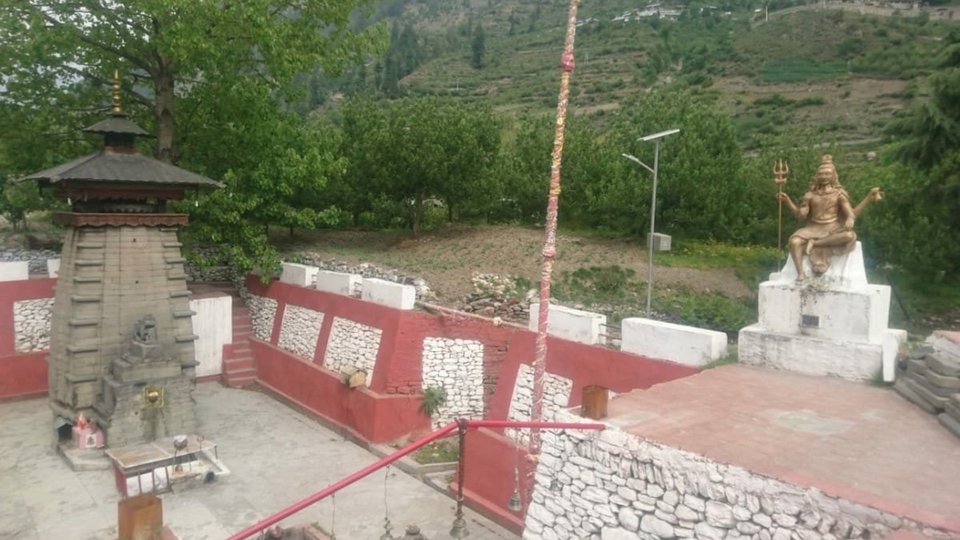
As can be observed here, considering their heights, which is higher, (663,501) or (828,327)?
(828,327)

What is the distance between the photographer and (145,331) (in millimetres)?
13219

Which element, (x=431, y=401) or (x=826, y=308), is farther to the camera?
(x=431, y=401)

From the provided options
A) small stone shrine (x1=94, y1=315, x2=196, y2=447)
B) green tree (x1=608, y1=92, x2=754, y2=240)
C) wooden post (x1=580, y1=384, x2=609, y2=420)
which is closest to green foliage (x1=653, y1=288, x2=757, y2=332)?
green tree (x1=608, y1=92, x2=754, y2=240)

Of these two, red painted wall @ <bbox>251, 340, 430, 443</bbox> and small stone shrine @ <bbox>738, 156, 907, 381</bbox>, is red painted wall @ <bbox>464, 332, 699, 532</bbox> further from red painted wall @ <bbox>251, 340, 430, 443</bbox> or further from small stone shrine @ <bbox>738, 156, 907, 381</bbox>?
red painted wall @ <bbox>251, 340, 430, 443</bbox>

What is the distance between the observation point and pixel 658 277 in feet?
62.7

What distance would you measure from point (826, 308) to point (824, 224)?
1267mm

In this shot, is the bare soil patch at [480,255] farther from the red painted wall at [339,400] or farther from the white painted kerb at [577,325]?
the white painted kerb at [577,325]

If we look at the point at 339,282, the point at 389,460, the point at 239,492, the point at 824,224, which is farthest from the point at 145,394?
the point at 824,224

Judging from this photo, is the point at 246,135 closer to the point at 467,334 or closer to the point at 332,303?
the point at 332,303

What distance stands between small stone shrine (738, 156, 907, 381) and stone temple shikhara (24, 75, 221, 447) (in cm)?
1076

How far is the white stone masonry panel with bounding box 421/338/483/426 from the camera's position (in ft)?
47.9

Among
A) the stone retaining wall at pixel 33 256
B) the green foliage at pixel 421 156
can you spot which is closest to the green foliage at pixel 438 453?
the green foliage at pixel 421 156

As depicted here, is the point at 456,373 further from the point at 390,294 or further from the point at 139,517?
the point at 139,517

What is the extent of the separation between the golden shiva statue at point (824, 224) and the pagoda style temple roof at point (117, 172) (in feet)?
37.8
